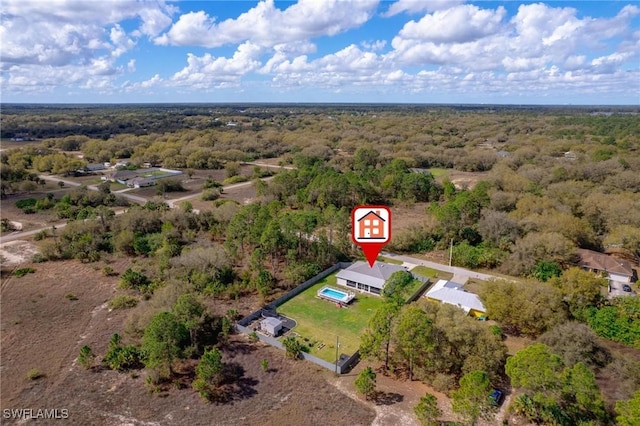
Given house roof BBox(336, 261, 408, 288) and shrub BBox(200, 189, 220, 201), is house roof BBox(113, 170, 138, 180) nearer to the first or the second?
shrub BBox(200, 189, 220, 201)

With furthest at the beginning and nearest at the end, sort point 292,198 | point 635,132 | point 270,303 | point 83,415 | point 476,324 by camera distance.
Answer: point 635,132, point 292,198, point 270,303, point 476,324, point 83,415

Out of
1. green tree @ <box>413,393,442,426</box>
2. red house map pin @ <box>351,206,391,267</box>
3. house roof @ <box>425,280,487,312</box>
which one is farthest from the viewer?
house roof @ <box>425,280,487,312</box>

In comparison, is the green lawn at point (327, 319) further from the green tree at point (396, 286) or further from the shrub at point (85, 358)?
the shrub at point (85, 358)

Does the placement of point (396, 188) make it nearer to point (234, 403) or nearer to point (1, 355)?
point (234, 403)

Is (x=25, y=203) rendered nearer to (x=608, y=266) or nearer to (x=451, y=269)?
(x=451, y=269)

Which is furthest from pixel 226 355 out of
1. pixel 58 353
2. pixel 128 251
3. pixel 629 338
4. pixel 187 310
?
pixel 629 338

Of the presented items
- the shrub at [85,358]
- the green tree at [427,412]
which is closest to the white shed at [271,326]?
the shrub at [85,358]

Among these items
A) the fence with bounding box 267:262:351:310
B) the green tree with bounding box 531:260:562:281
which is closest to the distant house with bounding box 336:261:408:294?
→ the fence with bounding box 267:262:351:310

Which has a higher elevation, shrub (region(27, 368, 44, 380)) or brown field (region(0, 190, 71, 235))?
brown field (region(0, 190, 71, 235))
